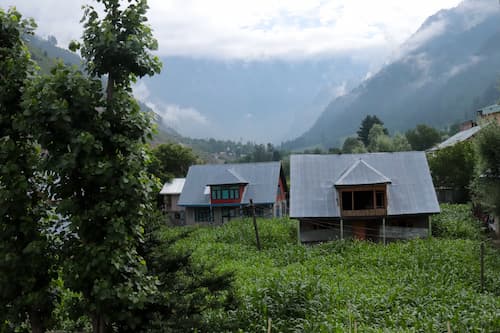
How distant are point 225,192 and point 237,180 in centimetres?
170

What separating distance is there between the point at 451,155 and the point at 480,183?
24.6 m

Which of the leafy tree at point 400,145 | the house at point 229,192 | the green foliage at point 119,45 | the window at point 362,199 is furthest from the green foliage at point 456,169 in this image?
the green foliage at point 119,45

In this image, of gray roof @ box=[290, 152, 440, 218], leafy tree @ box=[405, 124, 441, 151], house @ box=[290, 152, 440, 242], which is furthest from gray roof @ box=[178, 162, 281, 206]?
leafy tree @ box=[405, 124, 441, 151]

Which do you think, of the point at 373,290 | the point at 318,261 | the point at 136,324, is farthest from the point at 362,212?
the point at 136,324

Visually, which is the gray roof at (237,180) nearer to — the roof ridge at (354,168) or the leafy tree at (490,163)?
the roof ridge at (354,168)

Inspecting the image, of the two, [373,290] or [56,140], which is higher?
[56,140]

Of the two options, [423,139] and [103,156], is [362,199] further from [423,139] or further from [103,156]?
[423,139]

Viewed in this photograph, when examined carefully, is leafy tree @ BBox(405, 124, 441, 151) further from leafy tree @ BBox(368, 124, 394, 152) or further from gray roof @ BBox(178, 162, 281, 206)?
gray roof @ BBox(178, 162, 281, 206)

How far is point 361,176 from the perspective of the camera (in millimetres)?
31188

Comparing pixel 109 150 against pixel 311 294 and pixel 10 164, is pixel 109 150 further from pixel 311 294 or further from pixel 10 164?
pixel 311 294

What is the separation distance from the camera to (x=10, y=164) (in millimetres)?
7480

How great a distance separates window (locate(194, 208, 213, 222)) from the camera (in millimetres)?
49031

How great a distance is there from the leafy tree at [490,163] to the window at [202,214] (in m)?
30.0

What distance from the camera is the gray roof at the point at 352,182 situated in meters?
31.3
